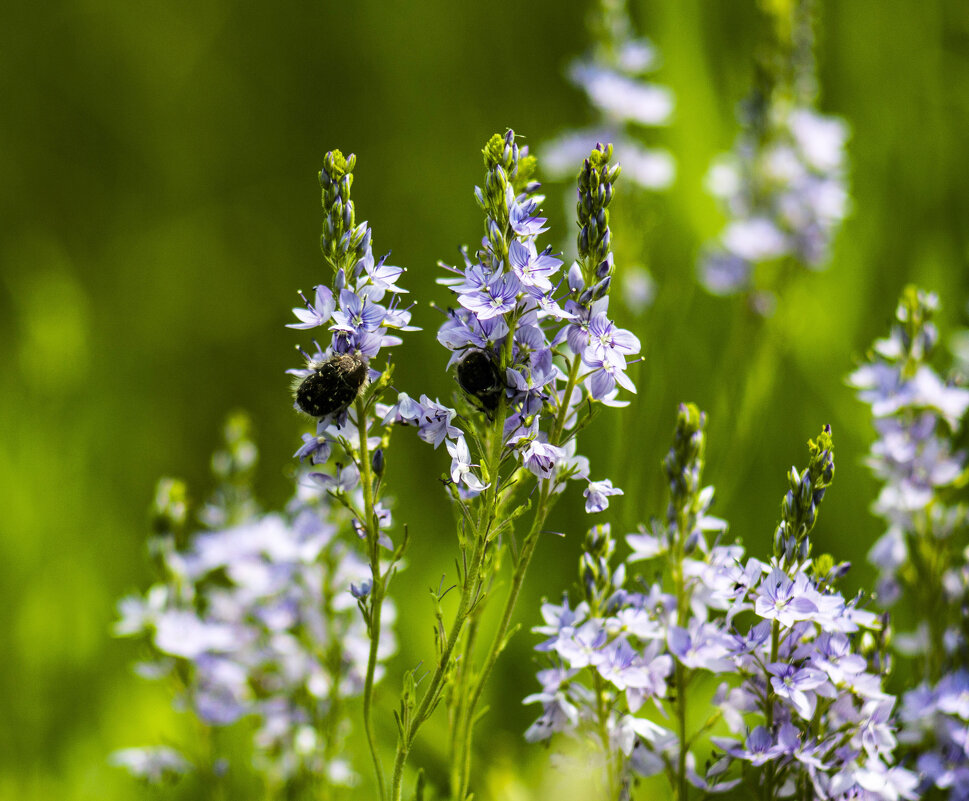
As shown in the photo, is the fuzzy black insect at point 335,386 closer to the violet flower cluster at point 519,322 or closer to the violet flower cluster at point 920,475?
the violet flower cluster at point 519,322

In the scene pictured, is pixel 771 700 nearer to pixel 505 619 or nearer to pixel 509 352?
pixel 505 619

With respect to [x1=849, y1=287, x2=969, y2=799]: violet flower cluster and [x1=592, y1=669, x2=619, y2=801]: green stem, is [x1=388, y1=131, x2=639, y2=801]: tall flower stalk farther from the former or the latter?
[x1=849, y1=287, x2=969, y2=799]: violet flower cluster

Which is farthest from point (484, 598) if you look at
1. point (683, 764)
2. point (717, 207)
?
point (717, 207)

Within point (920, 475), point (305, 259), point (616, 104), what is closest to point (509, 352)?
point (920, 475)

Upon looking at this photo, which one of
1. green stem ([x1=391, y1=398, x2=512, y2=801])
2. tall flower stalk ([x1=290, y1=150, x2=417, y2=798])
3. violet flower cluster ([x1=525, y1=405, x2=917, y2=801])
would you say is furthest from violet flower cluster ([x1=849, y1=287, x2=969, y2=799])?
tall flower stalk ([x1=290, y1=150, x2=417, y2=798])

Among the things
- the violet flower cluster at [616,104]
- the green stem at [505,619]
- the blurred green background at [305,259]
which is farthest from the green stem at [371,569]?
the violet flower cluster at [616,104]

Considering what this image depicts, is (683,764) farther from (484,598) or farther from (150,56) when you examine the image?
(150,56)
